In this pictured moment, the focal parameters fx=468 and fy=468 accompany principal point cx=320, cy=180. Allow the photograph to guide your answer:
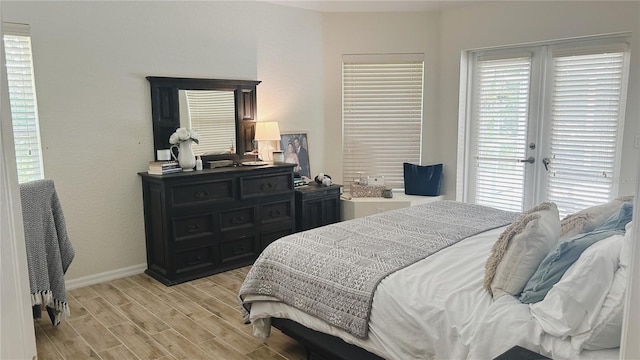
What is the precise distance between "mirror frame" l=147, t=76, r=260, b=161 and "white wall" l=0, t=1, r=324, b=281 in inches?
2.9

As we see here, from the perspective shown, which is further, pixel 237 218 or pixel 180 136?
pixel 237 218

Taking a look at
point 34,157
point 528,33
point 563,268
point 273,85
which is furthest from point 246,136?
point 563,268

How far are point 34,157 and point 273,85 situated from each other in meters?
2.33

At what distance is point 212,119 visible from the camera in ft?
14.6

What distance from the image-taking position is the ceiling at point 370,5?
15.6 ft

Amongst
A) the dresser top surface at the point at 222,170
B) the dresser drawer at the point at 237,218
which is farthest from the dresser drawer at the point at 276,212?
the dresser top surface at the point at 222,170

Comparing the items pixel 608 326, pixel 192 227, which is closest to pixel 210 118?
pixel 192 227

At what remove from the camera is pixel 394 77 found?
531 centimetres

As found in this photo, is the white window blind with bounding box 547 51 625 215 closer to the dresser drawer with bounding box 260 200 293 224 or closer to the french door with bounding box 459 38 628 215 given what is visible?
the french door with bounding box 459 38 628 215

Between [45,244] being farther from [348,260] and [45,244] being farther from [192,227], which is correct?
[348,260]

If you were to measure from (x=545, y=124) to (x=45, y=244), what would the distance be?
171 inches

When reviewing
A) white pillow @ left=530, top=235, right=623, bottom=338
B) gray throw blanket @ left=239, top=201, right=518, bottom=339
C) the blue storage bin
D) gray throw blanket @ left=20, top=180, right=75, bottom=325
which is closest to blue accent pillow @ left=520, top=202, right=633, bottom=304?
white pillow @ left=530, top=235, right=623, bottom=338

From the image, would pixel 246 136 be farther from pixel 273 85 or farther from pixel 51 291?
pixel 51 291

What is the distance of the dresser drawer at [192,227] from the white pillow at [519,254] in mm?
2617
